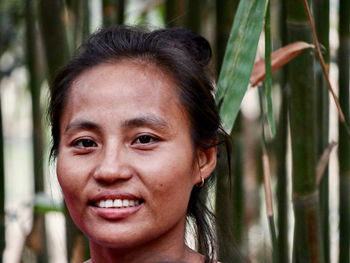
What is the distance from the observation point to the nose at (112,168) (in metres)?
1.12

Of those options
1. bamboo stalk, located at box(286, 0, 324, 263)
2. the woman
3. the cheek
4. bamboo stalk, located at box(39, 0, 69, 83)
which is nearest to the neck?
the woman

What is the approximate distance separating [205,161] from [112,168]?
207 mm

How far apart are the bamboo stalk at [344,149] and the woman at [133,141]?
35cm

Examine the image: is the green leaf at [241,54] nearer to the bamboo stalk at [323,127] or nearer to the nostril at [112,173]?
the nostril at [112,173]

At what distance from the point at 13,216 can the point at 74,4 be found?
515 millimetres

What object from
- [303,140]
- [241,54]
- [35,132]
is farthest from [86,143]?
[35,132]

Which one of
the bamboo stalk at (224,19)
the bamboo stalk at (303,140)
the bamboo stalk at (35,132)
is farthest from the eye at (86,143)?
the bamboo stalk at (35,132)

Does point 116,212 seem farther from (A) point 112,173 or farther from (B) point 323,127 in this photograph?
(B) point 323,127

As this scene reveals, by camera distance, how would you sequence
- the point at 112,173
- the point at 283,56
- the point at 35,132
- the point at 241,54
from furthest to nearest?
1. the point at 35,132
2. the point at 283,56
3. the point at 241,54
4. the point at 112,173

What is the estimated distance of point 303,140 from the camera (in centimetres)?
133

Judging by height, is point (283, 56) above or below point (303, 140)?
above

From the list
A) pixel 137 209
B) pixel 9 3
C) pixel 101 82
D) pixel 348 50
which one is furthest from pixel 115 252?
pixel 9 3

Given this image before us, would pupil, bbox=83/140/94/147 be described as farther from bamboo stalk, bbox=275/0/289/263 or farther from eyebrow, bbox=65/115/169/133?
bamboo stalk, bbox=275/0/289/263

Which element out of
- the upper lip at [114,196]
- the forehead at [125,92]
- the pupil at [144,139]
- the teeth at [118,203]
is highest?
the forehead at [125,92]
